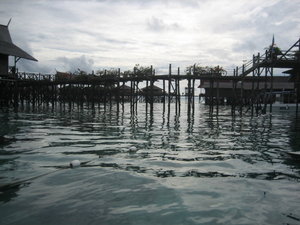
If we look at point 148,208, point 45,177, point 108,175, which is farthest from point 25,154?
point 148,208

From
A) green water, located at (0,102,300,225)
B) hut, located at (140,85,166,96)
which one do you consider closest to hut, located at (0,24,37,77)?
hut, located at (140,85,166,96)

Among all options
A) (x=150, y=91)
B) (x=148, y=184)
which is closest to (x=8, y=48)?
(x=150, y=91)

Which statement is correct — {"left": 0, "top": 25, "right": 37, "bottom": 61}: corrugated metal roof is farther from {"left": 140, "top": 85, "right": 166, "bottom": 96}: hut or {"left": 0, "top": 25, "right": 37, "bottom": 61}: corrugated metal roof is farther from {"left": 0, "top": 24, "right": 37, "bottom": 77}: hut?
{"left": 140, "top": 85, "right": 166, "bottom": 96}: hut

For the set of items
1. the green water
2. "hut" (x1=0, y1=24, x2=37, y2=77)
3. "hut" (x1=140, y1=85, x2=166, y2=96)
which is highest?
"hut" (x1=0, y1=24, x2=37, y2=77)

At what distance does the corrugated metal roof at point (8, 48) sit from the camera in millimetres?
32406

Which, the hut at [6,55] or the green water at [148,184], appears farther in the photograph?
the hut at [6,55]

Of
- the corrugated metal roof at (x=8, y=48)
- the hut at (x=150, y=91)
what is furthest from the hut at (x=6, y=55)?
the hut at (x=150, y=91)

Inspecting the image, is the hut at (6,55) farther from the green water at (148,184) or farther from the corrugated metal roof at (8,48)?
the green water at (148,184)

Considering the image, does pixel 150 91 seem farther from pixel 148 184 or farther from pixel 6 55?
pixel 148 184

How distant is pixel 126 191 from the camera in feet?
19.0

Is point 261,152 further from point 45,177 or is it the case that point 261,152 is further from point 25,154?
point 25,154

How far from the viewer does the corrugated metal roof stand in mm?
32406

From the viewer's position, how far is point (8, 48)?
3344 centimetres

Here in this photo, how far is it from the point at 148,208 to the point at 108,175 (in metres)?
2.04
